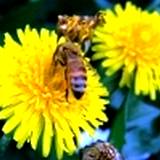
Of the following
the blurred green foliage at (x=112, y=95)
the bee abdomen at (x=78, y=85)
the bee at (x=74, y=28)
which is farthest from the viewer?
the blurred green foliage at (x=112, y=95)

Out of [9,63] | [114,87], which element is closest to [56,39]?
[9,63]

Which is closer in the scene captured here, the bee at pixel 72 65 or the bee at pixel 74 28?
the bee at pixel 72 65

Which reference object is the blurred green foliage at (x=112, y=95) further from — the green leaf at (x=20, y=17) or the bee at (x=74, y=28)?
the bee at (x=74, y=28)

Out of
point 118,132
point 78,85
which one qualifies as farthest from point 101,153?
point 118,132

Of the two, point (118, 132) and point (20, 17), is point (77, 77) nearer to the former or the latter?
point (118, 132)

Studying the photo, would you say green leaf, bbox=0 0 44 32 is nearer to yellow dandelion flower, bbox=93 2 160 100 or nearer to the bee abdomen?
yellow dandelion flower, bbox=93 2 160 100

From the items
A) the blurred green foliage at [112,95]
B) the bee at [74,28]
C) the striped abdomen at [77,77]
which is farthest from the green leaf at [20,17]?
the striped abdomen at [77,77]
